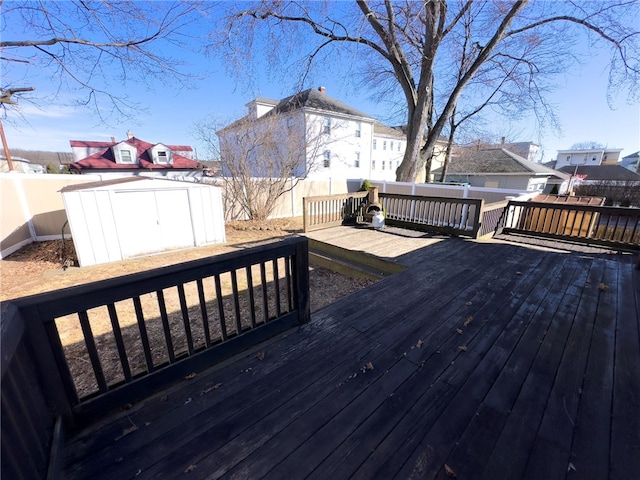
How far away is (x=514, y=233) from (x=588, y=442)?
5820mm

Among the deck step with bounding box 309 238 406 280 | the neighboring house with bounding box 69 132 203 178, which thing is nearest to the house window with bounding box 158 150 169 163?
the neighboring house with bounding box 69 132 203 178

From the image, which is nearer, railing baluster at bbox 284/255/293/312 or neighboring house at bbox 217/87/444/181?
railing baluster at bbox 284/255/293/312

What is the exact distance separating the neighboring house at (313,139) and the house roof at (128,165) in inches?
274

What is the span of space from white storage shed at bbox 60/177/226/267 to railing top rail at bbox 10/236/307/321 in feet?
18.1

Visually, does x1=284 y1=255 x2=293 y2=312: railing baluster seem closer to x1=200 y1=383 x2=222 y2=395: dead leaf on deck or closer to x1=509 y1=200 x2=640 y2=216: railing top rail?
x1=200 y1=383 x2=222 y2=395: dead leaf on deck

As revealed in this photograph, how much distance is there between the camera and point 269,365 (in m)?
1.96

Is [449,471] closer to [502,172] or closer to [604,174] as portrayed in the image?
[502,172]

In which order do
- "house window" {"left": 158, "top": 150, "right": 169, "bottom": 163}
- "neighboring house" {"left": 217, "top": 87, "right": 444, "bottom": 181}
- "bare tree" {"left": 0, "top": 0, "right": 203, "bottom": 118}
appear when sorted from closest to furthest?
"bare tree" {"left": 0, "top": 0, "right": 203, "bottom": 118}, "neighboring house" {"left": 217, "top": 87, "right": 444, "bottom": 181}, "house window" {"left": 158, "top": 150, "right": 169, "bottom": 163}

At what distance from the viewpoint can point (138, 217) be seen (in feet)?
20.0

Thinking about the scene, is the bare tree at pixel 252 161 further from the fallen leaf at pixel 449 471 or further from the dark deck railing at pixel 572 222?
the fallen leaf at pixel 449 471

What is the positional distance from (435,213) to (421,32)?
569cm

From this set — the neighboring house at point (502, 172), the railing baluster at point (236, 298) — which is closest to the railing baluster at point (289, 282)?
the railing baluster at point (236, 298)

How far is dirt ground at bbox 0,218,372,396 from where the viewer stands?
297 cm

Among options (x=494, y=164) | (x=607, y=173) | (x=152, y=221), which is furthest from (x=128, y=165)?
(x=607, y=173)
